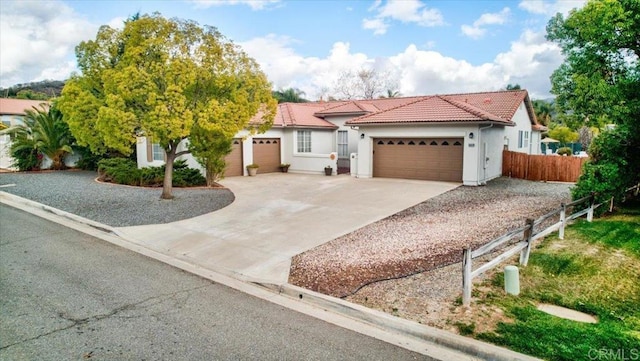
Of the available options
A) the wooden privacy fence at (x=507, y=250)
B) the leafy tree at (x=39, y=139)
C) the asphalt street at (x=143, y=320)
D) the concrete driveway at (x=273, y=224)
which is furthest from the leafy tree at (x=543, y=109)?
the asphalt street at (x=143, y=320)

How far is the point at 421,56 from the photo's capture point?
46094mm

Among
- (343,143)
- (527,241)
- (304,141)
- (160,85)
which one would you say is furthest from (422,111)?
(527,241)

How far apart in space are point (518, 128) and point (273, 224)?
736 inches

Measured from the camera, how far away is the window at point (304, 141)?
938 inches

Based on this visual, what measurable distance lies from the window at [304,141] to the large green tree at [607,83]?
14554 mm

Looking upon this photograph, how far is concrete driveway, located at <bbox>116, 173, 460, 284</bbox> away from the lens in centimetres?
802

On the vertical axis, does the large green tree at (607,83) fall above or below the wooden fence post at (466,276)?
above

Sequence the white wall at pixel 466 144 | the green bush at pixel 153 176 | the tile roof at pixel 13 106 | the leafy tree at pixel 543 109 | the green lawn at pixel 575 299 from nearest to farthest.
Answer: the green lawn at pixel 575 299
the white wall at pixel 466 144
the green bush at pixel 153 176
the tile roof at pixel 13 106
the leafy tree at pixel 543 109

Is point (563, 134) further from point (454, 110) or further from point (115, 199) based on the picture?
point (115, 199)

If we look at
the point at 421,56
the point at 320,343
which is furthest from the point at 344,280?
the point at 421,56

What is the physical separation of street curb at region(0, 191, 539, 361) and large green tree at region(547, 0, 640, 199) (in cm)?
829

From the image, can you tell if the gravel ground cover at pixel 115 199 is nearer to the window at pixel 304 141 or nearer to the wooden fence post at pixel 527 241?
the window at pixel 304 141

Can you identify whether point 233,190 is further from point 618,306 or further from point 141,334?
point 618,306

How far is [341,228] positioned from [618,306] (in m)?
5.99
